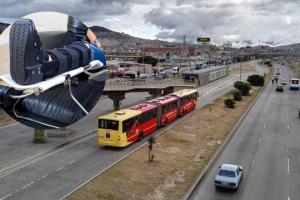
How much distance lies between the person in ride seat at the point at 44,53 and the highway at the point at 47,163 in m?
16.5

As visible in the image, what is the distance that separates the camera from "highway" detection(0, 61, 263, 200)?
29906 millimetres

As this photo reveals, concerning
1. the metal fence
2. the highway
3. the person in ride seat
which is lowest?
the highway

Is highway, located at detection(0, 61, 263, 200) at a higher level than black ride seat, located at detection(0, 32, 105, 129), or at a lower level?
lower

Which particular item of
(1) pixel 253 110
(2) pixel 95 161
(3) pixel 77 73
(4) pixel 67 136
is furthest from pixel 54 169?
(1) pixel 253 110

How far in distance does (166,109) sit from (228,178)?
26.8 metres

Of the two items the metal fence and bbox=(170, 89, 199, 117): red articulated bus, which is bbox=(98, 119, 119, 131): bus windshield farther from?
bbox=(170, 89, 199, 117): red articulated bus

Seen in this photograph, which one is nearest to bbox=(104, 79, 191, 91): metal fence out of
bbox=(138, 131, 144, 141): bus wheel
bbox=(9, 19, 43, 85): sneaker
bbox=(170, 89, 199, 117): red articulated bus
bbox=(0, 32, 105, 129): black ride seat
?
bbox=(170, 89, 199, 117): red articulated bus

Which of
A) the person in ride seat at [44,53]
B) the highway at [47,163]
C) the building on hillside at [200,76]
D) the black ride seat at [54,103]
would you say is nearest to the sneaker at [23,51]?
the person in ride seat at [44,53]

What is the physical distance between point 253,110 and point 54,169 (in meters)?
48.2

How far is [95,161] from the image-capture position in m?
38.6

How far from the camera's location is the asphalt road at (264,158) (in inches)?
1224

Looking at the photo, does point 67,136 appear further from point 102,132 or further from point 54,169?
point 54,169

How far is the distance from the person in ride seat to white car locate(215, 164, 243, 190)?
1938 centimetres

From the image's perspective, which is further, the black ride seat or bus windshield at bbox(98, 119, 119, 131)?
bus windshield at bbox(98, 119, 119, 131)
